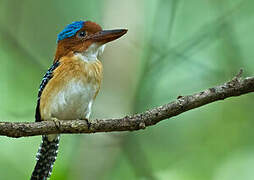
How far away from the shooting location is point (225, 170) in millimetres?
6059

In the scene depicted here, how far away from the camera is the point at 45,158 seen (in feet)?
15.5

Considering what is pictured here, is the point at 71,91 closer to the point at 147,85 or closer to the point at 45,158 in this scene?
the point at 45,158

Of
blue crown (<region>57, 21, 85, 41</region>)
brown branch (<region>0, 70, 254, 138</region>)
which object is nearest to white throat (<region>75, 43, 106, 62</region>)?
blue crown (<region>57, 21, 85, 41</region>)

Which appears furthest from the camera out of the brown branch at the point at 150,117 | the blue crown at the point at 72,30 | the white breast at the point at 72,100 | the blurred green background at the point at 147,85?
the blurred green background at the point at 147,85

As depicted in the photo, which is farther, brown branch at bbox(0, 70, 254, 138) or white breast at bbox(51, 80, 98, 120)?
white breast at bbox(51, 80, 98, 120)

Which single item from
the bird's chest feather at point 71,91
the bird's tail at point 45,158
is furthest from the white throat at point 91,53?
the bird's tail at point 45,158

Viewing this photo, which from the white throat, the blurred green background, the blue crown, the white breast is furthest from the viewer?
the blurred green background

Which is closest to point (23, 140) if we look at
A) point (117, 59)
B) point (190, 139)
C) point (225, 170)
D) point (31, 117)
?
point (31, 117)

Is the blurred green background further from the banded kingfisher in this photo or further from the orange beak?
the orange beak

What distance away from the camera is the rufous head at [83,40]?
15.0 feet

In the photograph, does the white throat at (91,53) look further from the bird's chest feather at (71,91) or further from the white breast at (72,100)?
the white breast at (72,100)

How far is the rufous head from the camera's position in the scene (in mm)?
4570

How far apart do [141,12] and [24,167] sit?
240 centimetres

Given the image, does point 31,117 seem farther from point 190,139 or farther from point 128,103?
point 190,139
